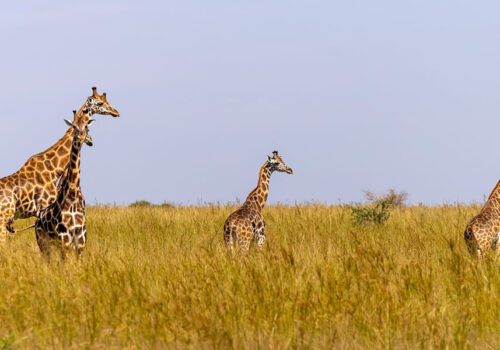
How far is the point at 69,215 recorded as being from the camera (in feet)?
28.5

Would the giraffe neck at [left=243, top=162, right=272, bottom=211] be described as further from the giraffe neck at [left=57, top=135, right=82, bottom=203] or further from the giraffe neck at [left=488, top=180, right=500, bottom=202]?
the giraffe neck at [left=488, top=180, right=500, bottom=202]

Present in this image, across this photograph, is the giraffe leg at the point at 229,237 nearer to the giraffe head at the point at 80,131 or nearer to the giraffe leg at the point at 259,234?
the giraffe leg at the point at 259,234

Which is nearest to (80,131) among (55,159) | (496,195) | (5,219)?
(55,159)

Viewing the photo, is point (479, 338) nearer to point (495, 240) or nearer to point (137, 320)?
point (137, 320)

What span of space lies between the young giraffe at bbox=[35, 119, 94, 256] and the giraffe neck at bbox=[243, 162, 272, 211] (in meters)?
3.82

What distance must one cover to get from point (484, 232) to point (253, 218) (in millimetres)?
3726

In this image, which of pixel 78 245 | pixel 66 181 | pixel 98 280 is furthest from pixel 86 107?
pixel 98 280

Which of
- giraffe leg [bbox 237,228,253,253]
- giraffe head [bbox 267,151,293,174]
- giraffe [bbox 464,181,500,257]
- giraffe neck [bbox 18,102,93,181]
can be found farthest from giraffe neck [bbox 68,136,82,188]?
giraffe [bbox 464,181,500,257]

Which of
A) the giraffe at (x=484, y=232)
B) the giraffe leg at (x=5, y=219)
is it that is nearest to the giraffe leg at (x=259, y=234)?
the giraffe at (x=484, y=232)

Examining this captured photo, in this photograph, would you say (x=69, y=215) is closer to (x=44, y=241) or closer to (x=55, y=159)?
(x=44, y=241)

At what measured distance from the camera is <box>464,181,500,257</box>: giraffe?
10250 millimetres

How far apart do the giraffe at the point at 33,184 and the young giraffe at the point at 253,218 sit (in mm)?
3178

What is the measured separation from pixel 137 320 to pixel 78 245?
11.2 ft

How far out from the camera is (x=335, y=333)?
5336mm
